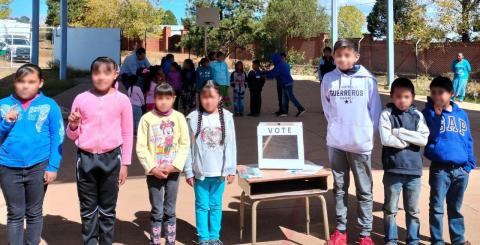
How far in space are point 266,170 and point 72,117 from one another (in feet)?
5.65

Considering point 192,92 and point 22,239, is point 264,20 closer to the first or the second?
point 192,92

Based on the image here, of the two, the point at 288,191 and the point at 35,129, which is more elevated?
the point at 35,129

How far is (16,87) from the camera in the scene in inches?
156

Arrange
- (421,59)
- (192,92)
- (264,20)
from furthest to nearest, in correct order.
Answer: (264,20) → (421,59) → (192,92)

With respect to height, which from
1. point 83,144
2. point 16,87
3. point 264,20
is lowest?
point 83,144

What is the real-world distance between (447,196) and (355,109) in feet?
3.67

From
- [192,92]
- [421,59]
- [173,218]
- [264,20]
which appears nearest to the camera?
[173,218]

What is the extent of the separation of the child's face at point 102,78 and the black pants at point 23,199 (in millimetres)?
725

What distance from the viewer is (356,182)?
457 centimetres

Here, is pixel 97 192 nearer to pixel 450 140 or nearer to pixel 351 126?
pixel 351 126

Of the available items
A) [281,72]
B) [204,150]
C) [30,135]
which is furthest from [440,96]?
[281,72]

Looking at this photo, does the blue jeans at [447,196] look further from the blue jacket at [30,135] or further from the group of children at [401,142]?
the blue jacket at [30,135]

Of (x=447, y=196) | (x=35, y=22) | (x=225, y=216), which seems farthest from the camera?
(x=35, y=22)

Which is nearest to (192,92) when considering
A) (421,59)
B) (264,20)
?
(421,59)
